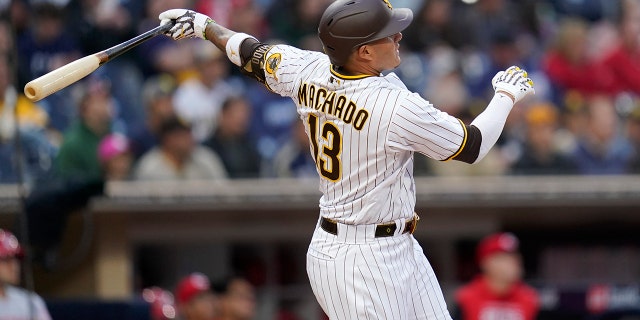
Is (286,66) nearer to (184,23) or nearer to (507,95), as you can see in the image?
(184,23)

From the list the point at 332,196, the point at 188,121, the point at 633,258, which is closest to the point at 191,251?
the point at 188,121

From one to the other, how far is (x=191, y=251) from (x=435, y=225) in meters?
1.50

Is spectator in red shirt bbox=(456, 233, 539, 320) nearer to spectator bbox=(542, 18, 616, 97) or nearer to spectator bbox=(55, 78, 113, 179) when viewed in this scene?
spectator bbox=(542, 18, 616, 97)

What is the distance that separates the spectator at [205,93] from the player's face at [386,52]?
12.9ft

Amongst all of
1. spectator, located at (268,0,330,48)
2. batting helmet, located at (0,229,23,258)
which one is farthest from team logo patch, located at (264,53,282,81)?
spectator, located at (268,0,330,48)

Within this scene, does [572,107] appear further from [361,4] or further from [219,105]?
[361,4]

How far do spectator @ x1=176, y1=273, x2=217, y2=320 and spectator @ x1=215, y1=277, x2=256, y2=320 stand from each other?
0.06 meters

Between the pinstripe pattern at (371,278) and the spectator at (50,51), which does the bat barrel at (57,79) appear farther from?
the spectator at (50,51)

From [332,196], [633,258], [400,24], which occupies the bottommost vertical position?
[633,258]

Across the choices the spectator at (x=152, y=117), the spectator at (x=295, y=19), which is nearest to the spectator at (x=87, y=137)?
the spectator at (x=152, y=117)

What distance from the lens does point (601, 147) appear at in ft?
27.0

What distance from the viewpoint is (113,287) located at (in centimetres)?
726

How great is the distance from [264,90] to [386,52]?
13.8 feet

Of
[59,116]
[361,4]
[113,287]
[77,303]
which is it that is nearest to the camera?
[361,4]
